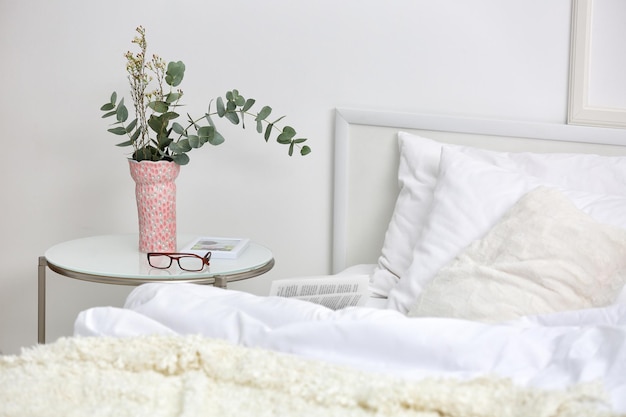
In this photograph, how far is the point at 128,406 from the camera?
1167mm

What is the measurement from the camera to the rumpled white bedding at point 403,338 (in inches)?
50.3

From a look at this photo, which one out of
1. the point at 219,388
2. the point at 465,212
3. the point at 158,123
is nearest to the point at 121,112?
the point at 158,123

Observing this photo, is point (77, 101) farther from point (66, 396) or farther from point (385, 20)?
point (66, 396)

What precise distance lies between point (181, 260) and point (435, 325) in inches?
47.3

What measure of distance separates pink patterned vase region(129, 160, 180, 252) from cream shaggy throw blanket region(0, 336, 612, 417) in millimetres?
1066

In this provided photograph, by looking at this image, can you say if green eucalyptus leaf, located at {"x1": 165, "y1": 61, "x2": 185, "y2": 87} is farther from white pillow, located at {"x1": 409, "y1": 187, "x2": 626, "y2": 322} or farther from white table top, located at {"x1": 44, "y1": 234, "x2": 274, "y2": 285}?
white pillow, located at {"x1": 409, "y1": 187, "x2": 626, "y2": 322}

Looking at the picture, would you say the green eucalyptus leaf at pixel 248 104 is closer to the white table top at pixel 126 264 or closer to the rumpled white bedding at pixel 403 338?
the white table top at pixel 126 264

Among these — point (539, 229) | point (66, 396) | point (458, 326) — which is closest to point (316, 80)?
point (539, 229)

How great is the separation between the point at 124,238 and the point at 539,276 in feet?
4.47

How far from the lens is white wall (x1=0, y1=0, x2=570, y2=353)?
2.50 m

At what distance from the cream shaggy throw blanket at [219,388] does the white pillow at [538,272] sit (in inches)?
25.1

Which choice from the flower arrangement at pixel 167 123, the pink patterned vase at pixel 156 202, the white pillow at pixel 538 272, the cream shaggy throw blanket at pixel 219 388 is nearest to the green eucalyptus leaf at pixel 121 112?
the flower arrangement at pixel 167 123

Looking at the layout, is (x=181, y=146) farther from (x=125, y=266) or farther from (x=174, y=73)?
(x=125, y=266)

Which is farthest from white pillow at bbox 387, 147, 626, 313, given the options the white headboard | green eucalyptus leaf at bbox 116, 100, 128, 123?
green eucalyptus leaf at bbox 116, 100, 128, 123
